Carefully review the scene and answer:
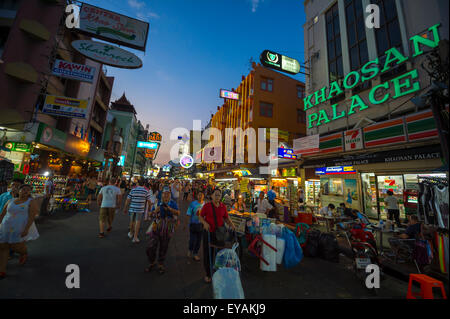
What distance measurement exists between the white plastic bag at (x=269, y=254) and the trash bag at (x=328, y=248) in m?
2.18

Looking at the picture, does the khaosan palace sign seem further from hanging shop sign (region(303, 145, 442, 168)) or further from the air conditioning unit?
hanging shop sign (region(303, 145, 442, 168))

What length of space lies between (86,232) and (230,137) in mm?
25207

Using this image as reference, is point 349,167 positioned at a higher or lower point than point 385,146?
lower

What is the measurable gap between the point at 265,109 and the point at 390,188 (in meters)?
17.4

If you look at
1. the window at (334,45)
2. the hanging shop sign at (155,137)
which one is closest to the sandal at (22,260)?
the window at (334,45)

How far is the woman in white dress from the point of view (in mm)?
3723

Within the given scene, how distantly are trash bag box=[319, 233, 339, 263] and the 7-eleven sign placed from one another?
7.33m

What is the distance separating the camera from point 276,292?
12.1 feet

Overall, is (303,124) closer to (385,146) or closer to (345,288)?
(385,146)

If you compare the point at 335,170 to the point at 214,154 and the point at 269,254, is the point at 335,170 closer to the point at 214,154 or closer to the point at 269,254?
the point at 269,254

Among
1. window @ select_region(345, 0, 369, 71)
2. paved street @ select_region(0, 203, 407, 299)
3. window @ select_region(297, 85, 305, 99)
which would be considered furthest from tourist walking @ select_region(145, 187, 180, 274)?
window @ select_region(297, 85, 305, 99)

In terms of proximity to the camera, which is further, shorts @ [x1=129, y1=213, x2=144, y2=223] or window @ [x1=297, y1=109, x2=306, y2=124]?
window @ [x1=297, y1=109, x2=306, y2=124]

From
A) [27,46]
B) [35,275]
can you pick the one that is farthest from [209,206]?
[27,46]
